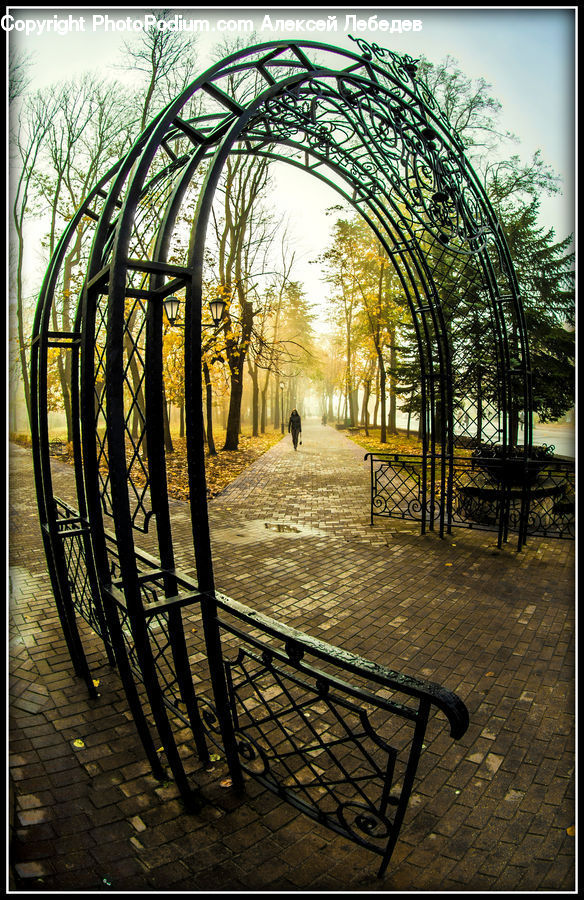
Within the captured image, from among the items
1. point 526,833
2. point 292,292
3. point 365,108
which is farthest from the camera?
point 292,292

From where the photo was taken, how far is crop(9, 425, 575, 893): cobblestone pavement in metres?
2.00

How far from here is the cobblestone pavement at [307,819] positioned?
2004 mm

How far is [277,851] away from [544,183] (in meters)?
18.8

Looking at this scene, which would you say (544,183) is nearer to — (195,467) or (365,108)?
(365,108)

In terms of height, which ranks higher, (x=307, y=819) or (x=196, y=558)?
(x=196, y=558)

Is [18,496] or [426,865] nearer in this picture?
[426,865]

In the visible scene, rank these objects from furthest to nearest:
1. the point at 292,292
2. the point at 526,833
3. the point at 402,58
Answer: the point at 292,292 → the point at 402,58 → the point at 526,833

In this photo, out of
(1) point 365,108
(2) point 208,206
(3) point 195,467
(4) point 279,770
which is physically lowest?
(4) point 279,770

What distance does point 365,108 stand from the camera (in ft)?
14.9

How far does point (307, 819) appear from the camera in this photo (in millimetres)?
2309

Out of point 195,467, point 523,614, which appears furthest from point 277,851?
point 523,614

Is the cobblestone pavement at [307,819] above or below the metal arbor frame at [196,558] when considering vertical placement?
below

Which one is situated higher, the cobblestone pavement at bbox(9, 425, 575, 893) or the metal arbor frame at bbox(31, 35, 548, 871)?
the metal arbor frame at bbox(31, 35, 548, 871)

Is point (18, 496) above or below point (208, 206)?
below
